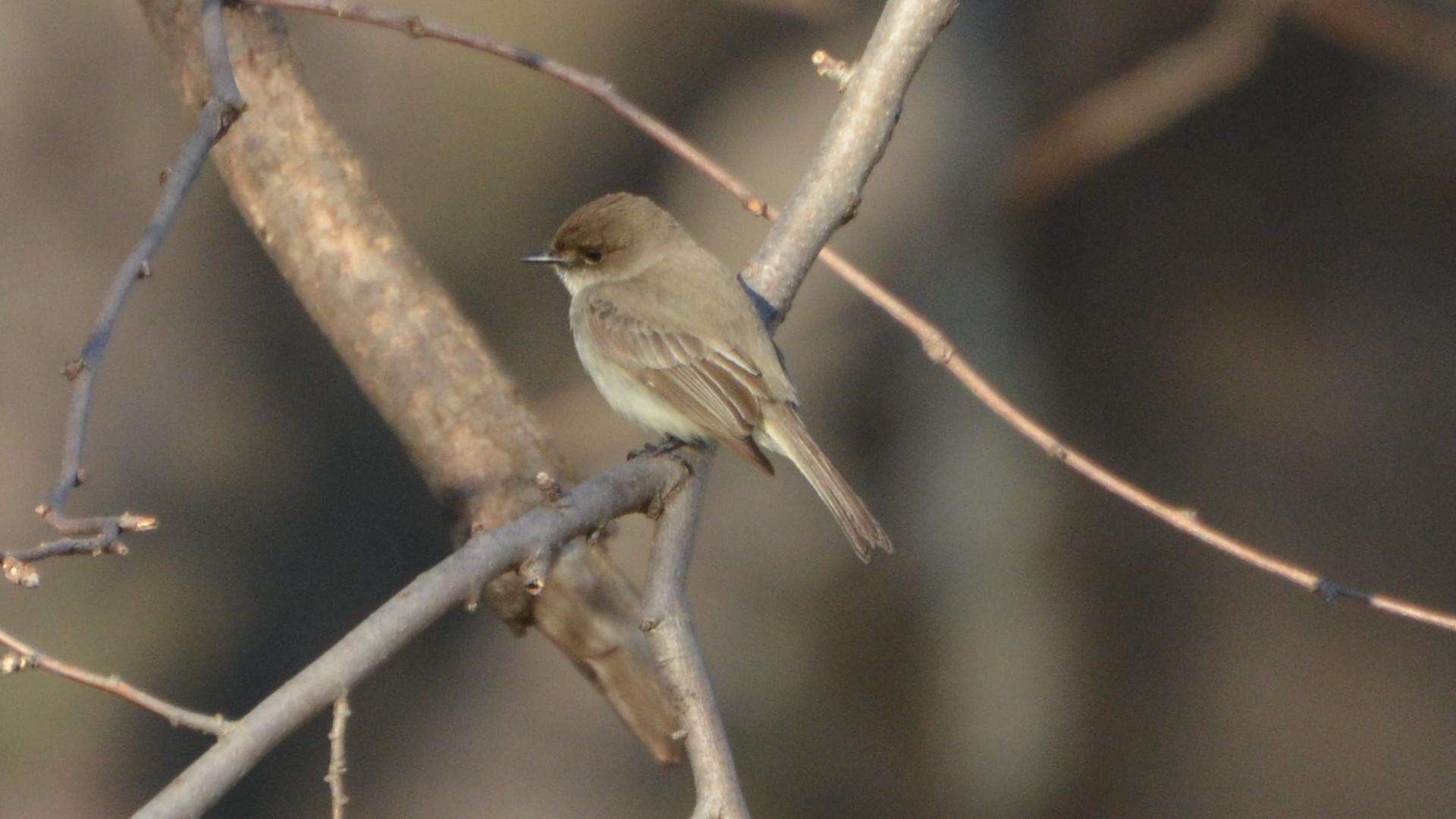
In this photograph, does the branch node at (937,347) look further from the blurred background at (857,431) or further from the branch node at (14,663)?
the blurred background at (857,431)

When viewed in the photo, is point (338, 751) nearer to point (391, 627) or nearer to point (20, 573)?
point (391, 627)

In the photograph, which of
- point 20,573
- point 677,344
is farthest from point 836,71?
point 20,573

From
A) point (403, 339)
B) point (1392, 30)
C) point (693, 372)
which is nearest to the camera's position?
point (403, 339)

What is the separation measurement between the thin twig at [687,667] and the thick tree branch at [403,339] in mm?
934

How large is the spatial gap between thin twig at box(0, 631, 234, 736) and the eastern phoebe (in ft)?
7.02

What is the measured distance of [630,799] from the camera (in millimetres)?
6672

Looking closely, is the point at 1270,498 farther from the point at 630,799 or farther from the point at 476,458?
the point at 476,458

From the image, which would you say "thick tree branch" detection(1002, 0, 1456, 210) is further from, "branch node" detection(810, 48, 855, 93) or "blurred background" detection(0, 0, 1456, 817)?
"branch node" detection(810, 48, 855, 93)

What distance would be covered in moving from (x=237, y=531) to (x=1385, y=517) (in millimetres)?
5385

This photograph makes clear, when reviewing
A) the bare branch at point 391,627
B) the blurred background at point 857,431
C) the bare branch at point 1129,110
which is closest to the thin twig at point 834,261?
the bare branch at point 391,627

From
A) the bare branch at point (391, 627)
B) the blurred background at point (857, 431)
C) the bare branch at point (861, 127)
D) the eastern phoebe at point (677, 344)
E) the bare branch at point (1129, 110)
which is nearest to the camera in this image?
the bare branch at point (391, 627)

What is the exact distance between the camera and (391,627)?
245cm

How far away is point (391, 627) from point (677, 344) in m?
2.41

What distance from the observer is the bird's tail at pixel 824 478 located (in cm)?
415
